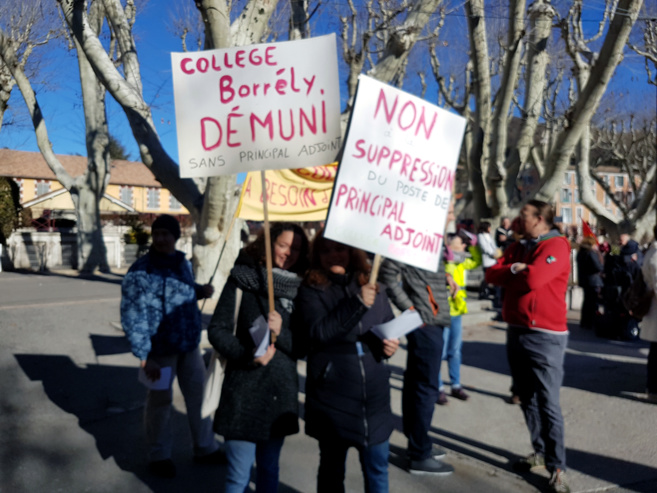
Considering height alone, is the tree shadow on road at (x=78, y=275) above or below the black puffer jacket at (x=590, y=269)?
below

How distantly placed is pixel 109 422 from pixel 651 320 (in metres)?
4.96

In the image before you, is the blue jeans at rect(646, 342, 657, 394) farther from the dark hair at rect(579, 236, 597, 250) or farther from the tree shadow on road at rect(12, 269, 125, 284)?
the tree shadow on road at rect(12, 269, 125, 284)

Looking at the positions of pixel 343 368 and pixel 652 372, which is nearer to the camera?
pixel 343 368

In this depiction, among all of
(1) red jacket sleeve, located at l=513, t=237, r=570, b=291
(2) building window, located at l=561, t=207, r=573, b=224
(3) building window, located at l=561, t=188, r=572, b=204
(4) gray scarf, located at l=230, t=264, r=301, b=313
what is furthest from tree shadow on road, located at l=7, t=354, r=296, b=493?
(2) building window, located at l=561, t=207, r=573, b=224

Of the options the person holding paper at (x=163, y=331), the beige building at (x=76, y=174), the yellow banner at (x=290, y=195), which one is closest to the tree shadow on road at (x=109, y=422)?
the person holding paper at (x=163, y=331)

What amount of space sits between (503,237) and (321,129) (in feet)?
22.1

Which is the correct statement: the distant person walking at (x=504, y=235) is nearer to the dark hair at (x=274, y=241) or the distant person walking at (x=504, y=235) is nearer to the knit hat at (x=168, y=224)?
the knit hat at (x=168, y=224)

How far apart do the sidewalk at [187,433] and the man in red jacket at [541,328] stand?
35cm

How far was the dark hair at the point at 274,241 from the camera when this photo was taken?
9.88 ft

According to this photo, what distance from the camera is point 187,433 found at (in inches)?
187

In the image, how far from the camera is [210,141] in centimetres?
334

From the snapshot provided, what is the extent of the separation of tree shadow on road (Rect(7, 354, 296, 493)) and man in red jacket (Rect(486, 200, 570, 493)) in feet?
5.62

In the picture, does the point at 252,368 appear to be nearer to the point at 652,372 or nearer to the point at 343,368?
the point at 343,368

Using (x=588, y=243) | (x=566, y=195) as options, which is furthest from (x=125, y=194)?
(x=566, y=195)
